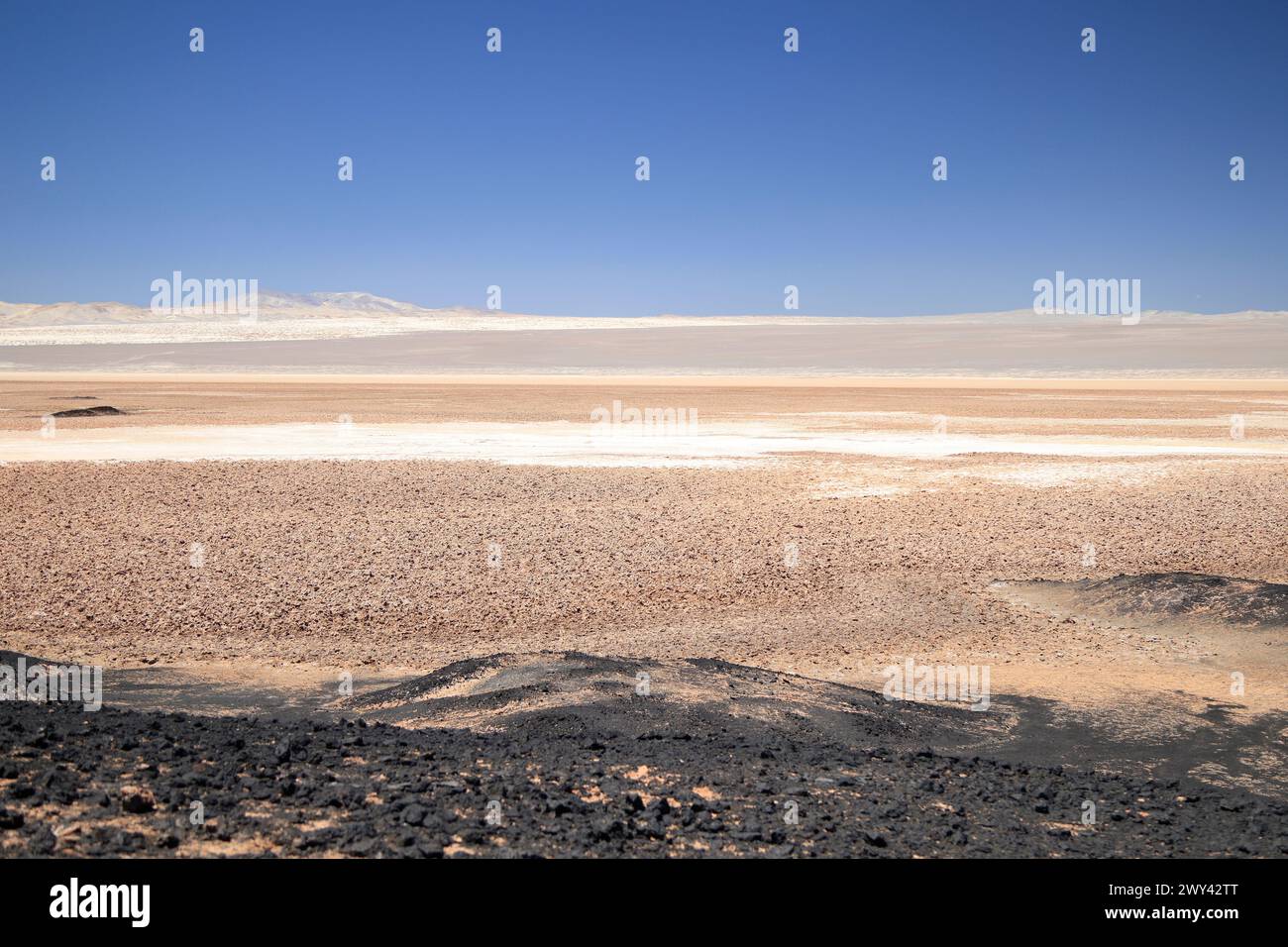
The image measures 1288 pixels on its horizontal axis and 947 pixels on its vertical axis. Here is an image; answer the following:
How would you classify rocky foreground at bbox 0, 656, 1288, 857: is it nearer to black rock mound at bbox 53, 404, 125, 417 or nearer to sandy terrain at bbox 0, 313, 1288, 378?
black rock mound at bbox 53, 404, 125, 417

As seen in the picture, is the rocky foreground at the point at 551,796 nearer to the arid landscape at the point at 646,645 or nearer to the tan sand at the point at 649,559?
the arid landscape at the point at 646,645

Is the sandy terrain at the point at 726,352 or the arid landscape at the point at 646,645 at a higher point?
the sandy terrain at the point at 726,352

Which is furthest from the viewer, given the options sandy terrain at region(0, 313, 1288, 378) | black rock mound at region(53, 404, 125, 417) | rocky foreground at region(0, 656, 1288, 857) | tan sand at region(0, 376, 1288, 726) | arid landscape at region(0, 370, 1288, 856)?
sandy terrain at region(0, 313, 1288, 378)

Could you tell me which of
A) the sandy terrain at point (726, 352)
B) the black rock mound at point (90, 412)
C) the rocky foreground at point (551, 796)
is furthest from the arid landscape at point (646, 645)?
the sandy terrain at point (726, 352)

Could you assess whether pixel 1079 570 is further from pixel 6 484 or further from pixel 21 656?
pixel 6 484

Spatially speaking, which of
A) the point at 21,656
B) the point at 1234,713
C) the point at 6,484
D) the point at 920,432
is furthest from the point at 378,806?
the point at 920,432

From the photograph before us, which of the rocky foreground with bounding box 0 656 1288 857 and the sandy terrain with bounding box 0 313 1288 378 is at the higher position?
the sandy terrain with bounding box 0 313 1288 378

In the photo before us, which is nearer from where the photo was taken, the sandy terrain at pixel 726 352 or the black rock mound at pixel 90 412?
the black rock mound at pixel 90 412

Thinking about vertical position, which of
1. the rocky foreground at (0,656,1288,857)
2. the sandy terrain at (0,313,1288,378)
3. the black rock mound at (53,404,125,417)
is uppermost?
the sandy terrain at (0,313,1288,378)

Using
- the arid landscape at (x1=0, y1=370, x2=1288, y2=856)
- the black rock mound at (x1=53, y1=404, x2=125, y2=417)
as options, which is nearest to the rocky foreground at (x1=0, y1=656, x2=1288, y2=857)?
the arid landscape at (x1=0, y1=370, x2=1288, y2=856)

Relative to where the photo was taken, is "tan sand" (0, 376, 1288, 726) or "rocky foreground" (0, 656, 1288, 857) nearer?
"rocky foreground" (0, 656, 1288, 857)
